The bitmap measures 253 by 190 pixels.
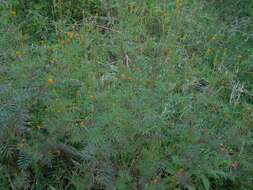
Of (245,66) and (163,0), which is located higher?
(163,0)

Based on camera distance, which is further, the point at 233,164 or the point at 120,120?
the point at 233,164

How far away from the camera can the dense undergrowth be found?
98.8 inches

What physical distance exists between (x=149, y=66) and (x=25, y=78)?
45.6 inches

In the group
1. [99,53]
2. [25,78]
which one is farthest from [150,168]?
[99,53]

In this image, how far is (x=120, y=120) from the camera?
2449 millimetres

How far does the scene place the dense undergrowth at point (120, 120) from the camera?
2510 millimetres

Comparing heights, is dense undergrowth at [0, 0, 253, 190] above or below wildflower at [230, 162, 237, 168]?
above

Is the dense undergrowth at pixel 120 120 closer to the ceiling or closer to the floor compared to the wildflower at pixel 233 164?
closer to the ceiling

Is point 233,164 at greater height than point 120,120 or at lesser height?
lesser

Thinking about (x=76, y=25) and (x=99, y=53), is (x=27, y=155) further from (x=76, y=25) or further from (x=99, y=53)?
(x=76, y=25)

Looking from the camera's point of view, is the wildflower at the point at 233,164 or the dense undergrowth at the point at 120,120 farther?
the wildflower at the point at 233,164

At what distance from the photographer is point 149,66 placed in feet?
10.9

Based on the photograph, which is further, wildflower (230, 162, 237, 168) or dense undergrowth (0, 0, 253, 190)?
wildflower (230, 162, 237, 168)

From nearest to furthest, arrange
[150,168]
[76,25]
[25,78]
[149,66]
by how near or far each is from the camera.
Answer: [150,168], [25,78], [149,66], [76,25]
